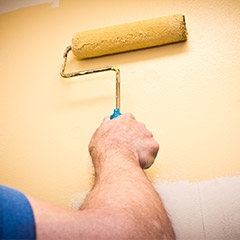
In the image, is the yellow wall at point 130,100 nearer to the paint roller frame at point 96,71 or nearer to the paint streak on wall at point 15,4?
the paint roller frame at point 96,71

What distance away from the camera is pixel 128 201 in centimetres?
49

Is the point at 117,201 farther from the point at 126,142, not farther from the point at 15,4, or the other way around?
the point at 15,4

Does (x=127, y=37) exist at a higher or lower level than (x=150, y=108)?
higher

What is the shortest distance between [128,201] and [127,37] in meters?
0.62

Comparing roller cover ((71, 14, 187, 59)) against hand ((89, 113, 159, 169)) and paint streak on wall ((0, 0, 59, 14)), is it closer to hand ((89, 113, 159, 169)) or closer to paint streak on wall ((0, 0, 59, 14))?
hand ((89, 113, 159, 169))

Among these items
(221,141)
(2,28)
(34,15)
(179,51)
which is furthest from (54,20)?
(221,141)

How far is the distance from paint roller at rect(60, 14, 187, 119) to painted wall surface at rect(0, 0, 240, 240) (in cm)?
5

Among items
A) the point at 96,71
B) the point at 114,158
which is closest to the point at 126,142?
the point at 114,158

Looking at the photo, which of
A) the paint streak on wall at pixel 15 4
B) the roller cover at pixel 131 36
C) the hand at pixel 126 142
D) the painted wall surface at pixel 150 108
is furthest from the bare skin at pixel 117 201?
the paint streak on wall at pixel 15 4

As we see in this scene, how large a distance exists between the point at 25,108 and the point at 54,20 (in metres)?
0.45

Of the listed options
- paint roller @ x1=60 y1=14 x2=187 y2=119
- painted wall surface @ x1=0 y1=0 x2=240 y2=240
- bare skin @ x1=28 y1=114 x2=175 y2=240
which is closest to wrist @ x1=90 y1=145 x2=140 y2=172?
bare skin @ x1=28 y1=114 x2=175 y2=240

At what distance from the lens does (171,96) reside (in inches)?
33.5

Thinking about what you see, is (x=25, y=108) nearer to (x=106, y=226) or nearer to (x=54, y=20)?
(x=54, y=20)

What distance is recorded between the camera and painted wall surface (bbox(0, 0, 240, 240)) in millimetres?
711
